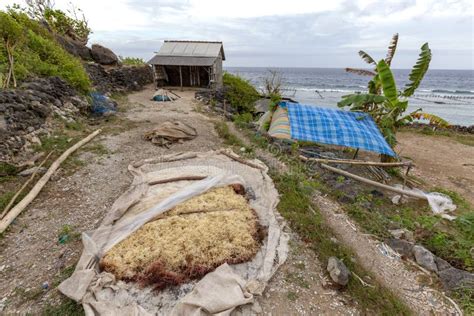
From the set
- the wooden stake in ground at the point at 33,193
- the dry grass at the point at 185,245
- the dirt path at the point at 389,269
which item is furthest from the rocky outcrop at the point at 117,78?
the dirt path at the point at 389,269

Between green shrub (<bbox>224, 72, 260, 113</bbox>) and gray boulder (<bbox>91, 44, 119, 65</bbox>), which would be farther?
green shrub (<bbox>224, 72, 260, 113</bbox>)

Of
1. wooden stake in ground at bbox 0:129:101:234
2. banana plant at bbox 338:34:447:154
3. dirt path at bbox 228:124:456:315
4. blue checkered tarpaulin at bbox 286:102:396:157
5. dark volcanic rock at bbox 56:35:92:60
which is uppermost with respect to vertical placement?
dark volcanic rock at bbox 56:35:92:60

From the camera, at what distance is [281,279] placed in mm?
2934

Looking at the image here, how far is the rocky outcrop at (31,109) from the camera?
5.36 meters

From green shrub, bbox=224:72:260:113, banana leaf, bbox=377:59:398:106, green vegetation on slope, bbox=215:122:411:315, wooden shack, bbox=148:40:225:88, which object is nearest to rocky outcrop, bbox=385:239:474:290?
green vegetation on slope, bbox=215:122:411:315

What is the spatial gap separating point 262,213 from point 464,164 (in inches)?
434

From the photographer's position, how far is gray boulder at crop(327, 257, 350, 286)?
2.92 metres

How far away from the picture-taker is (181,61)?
1606 cm

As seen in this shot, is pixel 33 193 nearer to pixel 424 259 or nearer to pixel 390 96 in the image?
pixel 424 259

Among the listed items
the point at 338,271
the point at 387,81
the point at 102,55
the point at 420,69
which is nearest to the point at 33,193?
the point at 338,271

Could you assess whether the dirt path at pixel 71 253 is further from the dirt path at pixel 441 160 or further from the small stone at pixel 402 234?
the dirt path at pixel 441 160

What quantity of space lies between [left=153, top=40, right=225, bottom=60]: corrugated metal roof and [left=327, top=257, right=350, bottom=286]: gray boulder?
16.0 meters

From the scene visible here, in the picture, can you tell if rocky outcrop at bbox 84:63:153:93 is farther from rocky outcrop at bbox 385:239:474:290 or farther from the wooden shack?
rocky outcrop at bbox 385:239:474:290

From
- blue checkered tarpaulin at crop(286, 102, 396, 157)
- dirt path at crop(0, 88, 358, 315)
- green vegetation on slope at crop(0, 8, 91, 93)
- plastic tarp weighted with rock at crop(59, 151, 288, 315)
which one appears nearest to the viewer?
plastic tarp weighted with rock at crop(59, 151, 288, 315)
